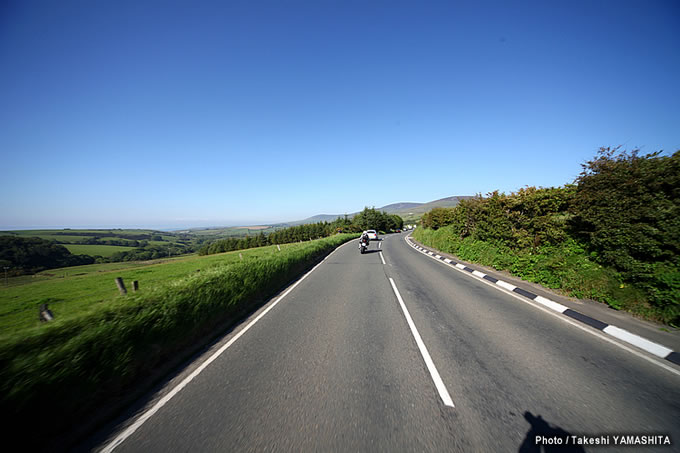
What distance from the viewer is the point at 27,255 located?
22.7 metres

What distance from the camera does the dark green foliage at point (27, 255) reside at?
20797mm

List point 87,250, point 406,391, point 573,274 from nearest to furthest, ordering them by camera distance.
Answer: point 406,391 < point 573,274 < point 87,250

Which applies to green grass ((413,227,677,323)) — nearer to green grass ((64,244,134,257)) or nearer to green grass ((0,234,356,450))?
green grass ((0,234,356,450))

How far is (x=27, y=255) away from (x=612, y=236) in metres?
42.3

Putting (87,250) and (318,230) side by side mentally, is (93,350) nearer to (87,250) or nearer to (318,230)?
(87,250)

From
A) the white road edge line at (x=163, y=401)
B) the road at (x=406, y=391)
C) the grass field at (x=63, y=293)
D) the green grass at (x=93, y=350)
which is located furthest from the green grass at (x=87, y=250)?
the road at (x=406, y=391)

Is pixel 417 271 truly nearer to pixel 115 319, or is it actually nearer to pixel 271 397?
pixel 271 397

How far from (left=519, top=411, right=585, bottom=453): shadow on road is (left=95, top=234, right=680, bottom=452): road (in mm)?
16

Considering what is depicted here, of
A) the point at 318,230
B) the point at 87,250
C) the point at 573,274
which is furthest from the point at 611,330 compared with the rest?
the point at 87,250

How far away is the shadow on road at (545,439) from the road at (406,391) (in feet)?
0.05

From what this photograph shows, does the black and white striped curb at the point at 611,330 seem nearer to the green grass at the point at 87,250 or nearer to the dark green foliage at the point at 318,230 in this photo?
the dark green foliage at the point at 318,230

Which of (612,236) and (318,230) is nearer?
(612,236)

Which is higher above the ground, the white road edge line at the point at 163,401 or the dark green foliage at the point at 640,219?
the dark green foliage at the point at 640,219

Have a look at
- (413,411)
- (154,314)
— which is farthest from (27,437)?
(413,411)
